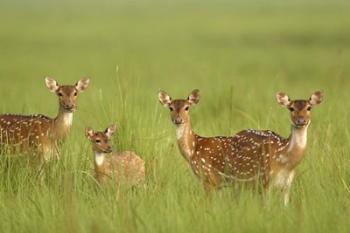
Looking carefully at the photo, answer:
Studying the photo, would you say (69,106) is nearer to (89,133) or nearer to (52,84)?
(52,84)

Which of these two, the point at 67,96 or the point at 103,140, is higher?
the point at 67,96

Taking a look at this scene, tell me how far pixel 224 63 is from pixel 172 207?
20.7 metres

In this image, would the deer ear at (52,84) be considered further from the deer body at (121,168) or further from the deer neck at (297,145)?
the deer neck at (297,145)

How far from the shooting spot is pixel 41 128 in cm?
944

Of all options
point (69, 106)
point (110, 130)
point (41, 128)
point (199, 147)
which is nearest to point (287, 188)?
point (199, 147)

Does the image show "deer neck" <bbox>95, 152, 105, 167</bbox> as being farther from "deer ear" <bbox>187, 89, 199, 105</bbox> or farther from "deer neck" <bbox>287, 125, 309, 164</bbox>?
"deer neck" <bbox>287, 125, 309, 164</bbox>

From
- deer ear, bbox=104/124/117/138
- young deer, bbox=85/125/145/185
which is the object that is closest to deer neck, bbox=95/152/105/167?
young deer, bbox=85/125/145/185

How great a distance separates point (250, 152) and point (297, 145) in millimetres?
458

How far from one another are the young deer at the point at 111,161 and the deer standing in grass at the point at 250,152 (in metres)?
0.47

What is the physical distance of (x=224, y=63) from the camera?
90.6 feet

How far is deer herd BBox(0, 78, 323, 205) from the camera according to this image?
801cm

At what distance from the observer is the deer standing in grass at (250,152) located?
7.98m

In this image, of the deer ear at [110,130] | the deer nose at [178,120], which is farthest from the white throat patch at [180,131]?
the deer ear at [110,130]

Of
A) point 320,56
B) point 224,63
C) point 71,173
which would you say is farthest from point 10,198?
point 320,56
